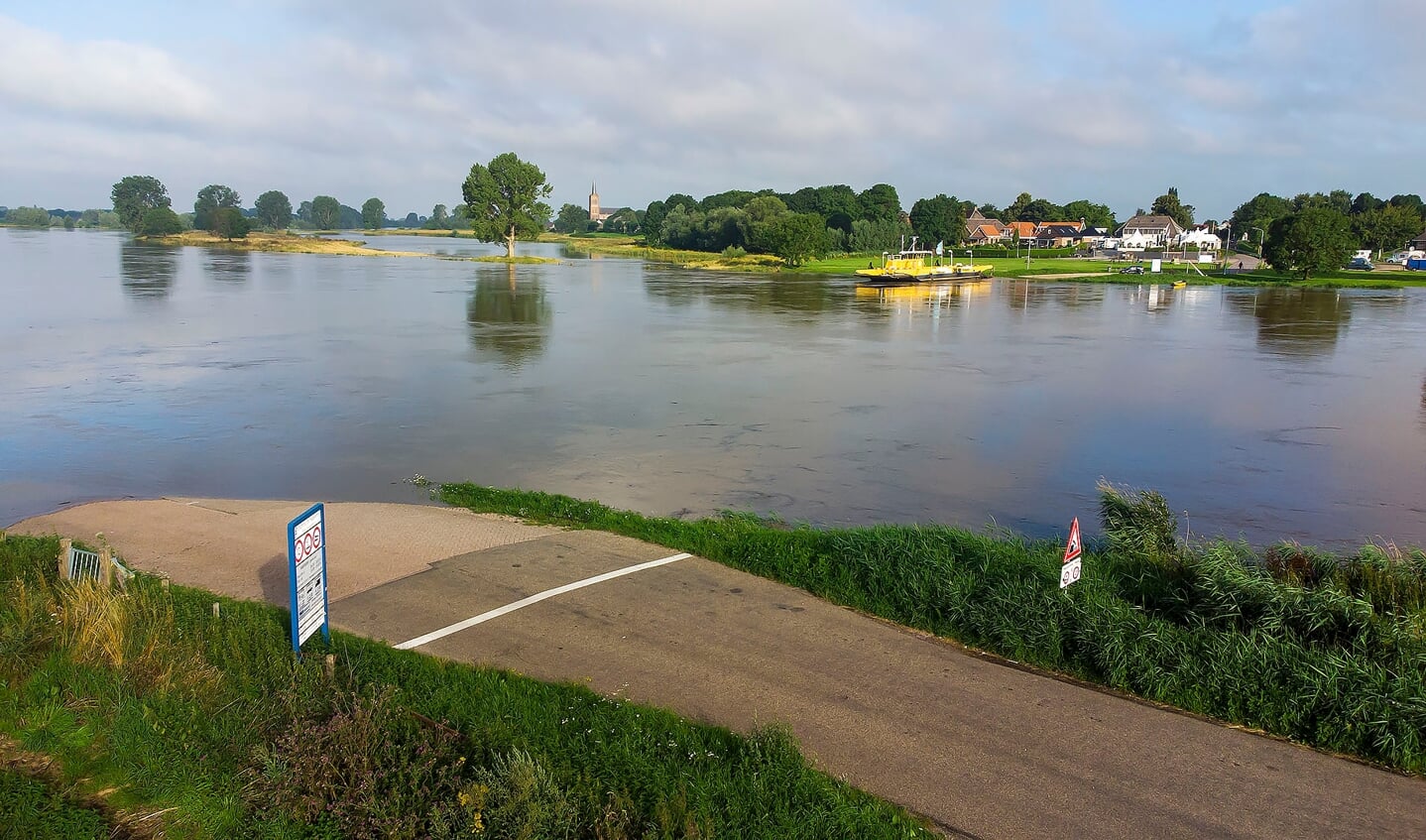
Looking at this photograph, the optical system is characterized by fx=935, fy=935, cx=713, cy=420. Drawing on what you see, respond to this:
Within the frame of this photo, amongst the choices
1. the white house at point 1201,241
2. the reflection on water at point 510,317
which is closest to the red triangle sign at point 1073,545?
the reflection on water at point 510,317

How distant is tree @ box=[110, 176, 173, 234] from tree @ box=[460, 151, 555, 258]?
9400 centimetres

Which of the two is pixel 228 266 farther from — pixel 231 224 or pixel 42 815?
pixel 42 815

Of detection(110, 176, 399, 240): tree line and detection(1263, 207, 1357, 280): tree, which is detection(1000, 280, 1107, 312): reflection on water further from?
detection(110, 176, 399, 240): tree line

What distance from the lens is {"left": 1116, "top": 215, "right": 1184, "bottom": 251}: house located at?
12100cm

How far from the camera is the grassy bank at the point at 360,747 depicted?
4.83 metres

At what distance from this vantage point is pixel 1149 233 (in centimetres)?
12294

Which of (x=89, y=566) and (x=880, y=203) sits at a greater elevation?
(x=880, y=203)

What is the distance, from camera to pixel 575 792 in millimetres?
4977

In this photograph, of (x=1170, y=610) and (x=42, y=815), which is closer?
(x=42, y=815)

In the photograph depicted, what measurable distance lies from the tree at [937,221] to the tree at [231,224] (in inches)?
3291

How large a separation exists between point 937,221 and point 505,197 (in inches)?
2274

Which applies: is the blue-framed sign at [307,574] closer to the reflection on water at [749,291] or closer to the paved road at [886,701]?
the paved road at [886,701]

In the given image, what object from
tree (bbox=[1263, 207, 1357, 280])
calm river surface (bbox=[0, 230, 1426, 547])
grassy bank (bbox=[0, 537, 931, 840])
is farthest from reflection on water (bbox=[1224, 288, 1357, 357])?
grassy bank (bbox=[0, 537, 931, 840])

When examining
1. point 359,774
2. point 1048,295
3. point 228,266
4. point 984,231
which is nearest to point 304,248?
point 228,266
